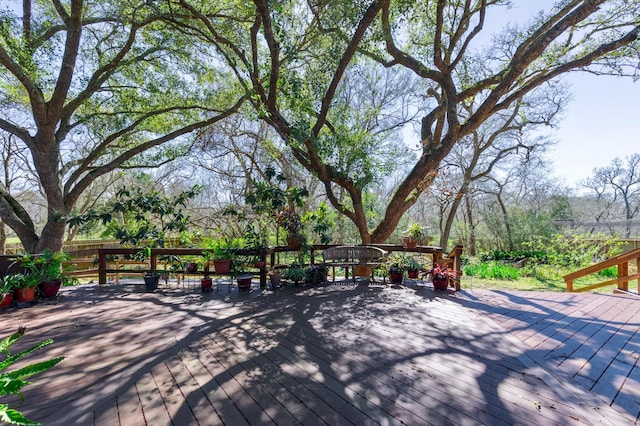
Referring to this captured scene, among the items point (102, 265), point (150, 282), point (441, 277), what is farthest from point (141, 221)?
point (441, 277)

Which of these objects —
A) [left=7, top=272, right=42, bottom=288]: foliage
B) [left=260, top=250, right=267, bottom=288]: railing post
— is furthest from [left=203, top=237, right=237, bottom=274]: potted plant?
[left=7, top=272, right=42, bottom=288]: foliage

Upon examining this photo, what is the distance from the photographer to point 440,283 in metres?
5.12

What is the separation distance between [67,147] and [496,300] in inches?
577

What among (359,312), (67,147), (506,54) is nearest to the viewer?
(359,312)

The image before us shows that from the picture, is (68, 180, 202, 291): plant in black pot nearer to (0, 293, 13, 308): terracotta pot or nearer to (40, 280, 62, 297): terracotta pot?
(40, 280, 62, 297): terracotta pot

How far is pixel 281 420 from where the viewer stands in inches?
68.3

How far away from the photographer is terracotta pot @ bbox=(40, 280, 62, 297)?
15.4ft

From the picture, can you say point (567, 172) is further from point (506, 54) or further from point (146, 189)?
point (146, 189)

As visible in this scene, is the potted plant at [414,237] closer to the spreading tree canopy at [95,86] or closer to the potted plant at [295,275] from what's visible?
the potted plant at [295,275]

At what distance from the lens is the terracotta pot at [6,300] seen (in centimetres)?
407

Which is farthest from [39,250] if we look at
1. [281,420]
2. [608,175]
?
[608,175]

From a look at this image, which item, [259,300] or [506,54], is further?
[506,54]

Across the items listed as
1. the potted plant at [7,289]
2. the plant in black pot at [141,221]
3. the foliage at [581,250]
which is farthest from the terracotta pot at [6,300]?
the foliage at [581,250]

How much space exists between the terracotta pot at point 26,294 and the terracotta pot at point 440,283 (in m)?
6.01
